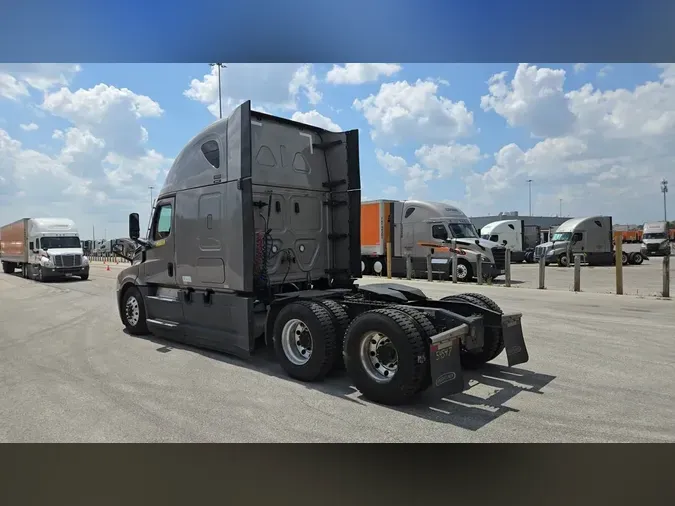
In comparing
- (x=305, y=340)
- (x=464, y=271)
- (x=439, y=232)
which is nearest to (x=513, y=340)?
(x=305, y=340)

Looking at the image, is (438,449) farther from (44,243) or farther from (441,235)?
(44,243)

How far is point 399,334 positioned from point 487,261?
583 inches

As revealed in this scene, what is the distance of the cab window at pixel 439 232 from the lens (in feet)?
66.8

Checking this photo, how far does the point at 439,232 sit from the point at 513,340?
1499 centimetres

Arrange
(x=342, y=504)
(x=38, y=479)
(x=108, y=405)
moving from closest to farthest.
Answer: (x=342, y=504), (x=38, y=479), (x=108, y=405)

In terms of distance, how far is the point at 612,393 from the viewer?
211 inches

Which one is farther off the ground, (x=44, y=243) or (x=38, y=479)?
(x=44, y=243)

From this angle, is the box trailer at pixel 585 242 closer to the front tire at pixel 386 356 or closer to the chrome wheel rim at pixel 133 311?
the chrome wheel rim at pixel 133 311

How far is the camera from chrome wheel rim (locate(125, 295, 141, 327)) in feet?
29.7

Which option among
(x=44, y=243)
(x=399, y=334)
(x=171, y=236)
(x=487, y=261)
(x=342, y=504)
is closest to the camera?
(x=342, y=504)

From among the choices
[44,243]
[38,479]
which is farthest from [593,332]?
[44,243]

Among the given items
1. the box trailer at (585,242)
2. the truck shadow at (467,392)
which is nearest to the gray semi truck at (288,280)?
the truck shadow at (467,392)

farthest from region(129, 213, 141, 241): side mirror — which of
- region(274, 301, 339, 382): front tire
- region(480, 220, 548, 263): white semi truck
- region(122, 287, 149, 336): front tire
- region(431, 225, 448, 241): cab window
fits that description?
region(480, 220, 548, 263): white semi truck

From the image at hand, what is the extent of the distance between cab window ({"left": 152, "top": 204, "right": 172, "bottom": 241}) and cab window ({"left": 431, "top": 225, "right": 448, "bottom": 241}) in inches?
554
